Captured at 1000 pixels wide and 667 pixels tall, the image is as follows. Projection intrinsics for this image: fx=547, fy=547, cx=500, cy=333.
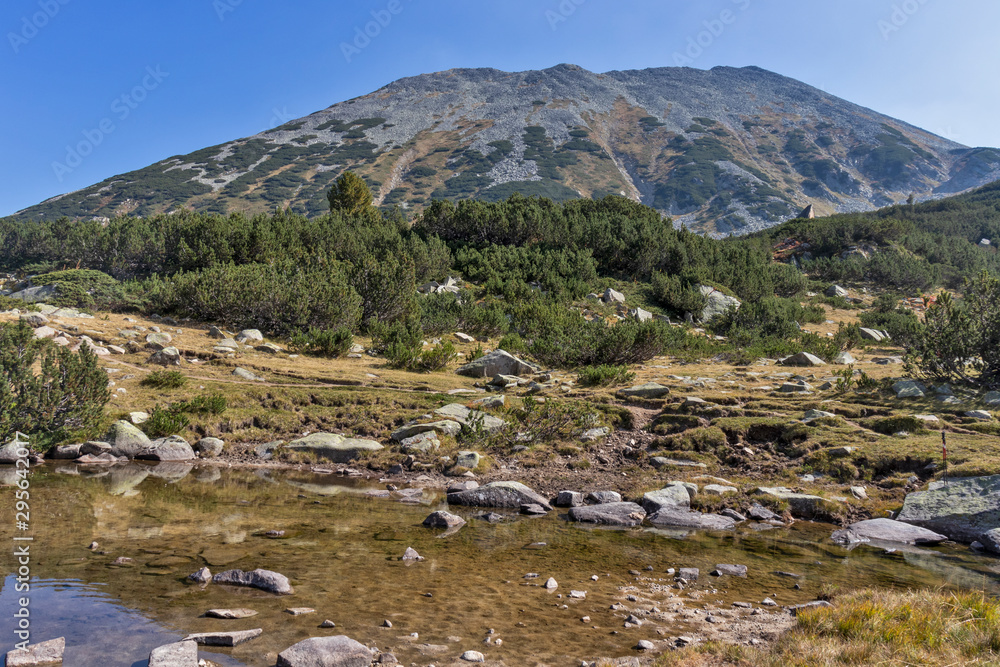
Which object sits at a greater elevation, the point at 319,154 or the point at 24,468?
the point at 319,154

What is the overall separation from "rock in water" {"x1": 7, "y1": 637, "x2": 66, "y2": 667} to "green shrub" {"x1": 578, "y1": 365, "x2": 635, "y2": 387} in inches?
535

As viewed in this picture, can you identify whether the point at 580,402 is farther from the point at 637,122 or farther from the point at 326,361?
the point at 637,122

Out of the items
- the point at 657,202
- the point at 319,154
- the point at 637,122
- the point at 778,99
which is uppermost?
the point at 778,99

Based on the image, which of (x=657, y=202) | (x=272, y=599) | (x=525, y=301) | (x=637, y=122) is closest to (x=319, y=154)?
(x=657, y=202)

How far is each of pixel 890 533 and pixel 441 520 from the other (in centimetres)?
660

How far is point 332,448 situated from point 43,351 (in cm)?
719

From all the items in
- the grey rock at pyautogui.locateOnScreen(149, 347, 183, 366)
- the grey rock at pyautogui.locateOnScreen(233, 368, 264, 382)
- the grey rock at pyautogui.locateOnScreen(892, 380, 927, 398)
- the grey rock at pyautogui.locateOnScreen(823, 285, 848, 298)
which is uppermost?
the grey rock at pyautogui.locateOnScreen(823, 285, 848, 298)

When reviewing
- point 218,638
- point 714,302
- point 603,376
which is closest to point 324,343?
point 603,376

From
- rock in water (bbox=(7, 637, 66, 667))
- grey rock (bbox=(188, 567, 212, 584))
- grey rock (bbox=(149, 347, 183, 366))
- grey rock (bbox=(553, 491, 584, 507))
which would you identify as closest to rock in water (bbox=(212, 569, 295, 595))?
grey rock (bbox=(188, 567, 212, 584))

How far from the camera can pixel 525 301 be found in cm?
2694

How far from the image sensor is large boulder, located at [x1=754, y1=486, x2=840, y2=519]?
358 inches

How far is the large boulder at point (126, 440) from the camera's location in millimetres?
11570

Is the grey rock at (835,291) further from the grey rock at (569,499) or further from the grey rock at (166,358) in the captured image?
the grey rock at (166,358)

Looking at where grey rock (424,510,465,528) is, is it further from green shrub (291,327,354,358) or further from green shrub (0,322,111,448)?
green shrub (291,327,354,358)
